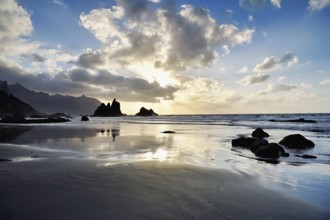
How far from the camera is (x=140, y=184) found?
8.97m

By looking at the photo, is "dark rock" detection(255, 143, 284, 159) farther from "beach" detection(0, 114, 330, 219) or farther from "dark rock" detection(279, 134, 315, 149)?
"dark rock" detection(279, 134, 315, 149)

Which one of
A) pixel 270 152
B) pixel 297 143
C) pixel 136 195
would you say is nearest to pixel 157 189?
pixel 136 195

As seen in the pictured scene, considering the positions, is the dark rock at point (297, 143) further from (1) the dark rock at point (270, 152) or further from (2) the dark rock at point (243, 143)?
(1) the dark rock at point (270, 152)

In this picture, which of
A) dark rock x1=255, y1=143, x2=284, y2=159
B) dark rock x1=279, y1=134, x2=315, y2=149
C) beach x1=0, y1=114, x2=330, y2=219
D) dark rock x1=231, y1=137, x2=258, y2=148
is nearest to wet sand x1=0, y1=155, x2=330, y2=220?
beach x1=0, y1=114, x2=330, y2=219

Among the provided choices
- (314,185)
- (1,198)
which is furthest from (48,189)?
(314,185)

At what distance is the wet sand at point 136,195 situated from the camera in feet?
20.7

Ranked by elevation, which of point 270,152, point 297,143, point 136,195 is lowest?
point 136,195

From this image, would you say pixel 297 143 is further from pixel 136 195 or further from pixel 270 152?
pixel 136 195

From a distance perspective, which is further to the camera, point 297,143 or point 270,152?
point 297,143

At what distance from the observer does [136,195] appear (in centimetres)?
766

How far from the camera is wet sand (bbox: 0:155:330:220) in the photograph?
20.7 ft

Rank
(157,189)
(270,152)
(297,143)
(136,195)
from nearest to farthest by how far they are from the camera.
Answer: (136,195) → (157,189) → (270,152) → (297,143)

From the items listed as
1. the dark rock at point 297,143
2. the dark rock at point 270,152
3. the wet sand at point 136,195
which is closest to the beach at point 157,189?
the wet sand at point 136,195

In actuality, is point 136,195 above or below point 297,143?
below
